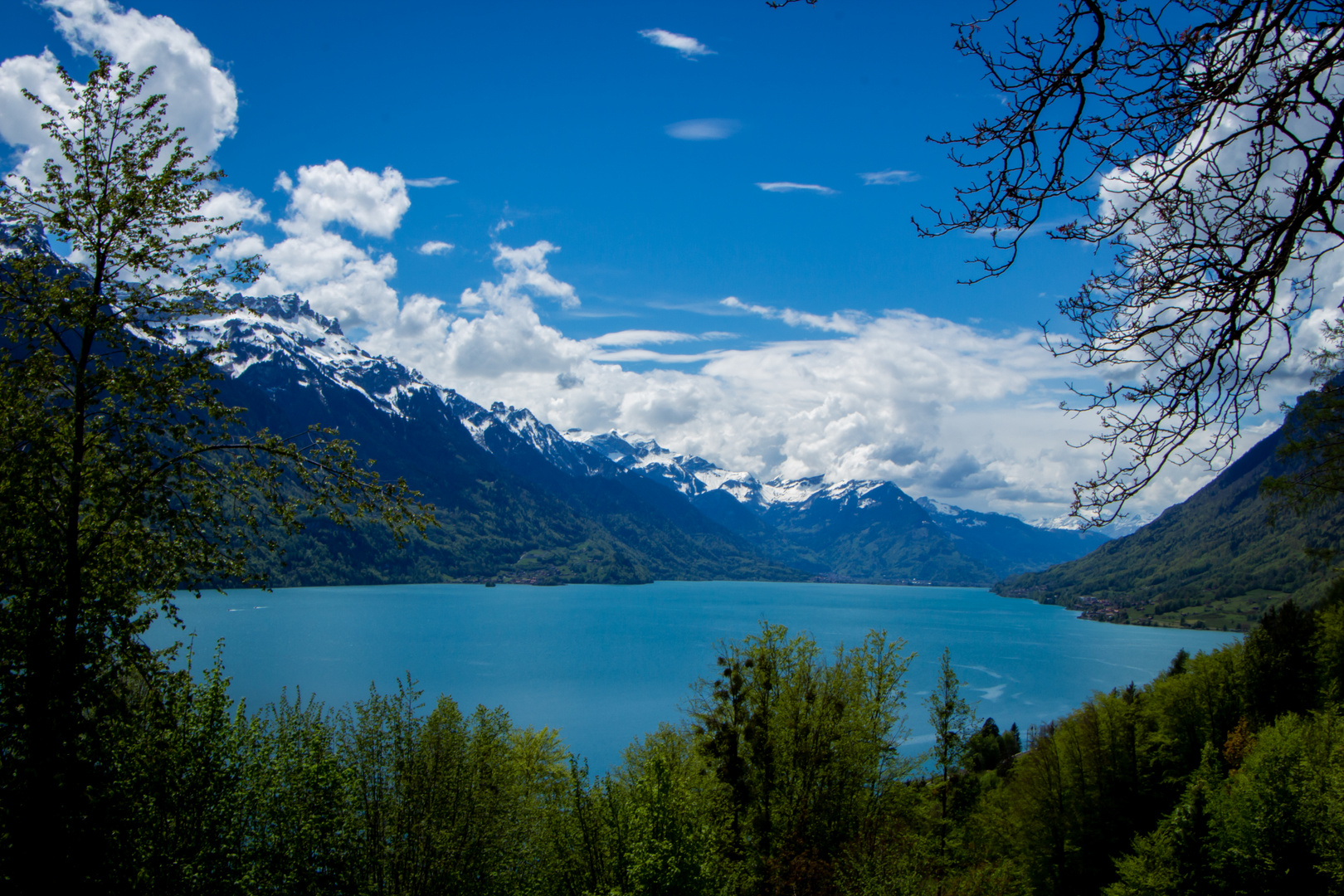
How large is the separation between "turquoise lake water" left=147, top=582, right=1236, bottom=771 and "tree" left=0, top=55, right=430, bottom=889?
158 ft

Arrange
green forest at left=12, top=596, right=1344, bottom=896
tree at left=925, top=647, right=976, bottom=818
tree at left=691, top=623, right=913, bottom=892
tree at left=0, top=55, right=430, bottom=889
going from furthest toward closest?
tree at left=925, top=647, right=976, bottom=818 → tree at left=691, top=623, right=913, bottom=892 → green forest at left=12, top=596, right=1344, bottom=896 → tree at left=0, top=55, right=430, bottom=889

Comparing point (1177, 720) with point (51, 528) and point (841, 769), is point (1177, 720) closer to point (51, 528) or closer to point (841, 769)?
point (841, 769)

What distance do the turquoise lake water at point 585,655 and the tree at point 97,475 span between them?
4827 centimetres

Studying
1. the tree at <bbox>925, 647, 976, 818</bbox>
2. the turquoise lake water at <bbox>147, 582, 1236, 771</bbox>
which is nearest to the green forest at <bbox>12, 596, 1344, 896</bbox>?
the tree at <bbox>925, 647, 976, 818</bbox>

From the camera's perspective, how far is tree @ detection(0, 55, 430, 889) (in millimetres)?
7363

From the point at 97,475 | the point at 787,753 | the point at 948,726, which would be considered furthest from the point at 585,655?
the point at 97,475

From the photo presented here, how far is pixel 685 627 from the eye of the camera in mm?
160000

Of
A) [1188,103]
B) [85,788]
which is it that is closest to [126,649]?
[85,788]

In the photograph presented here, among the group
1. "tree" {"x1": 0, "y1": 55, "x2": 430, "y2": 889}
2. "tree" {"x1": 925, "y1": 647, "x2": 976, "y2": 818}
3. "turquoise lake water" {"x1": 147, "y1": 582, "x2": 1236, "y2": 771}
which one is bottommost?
"turquoise lake water" {"x1": 147, "y1": 582, "x2": 1236, "y2": 771}

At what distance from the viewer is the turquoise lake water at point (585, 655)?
76.8 metres

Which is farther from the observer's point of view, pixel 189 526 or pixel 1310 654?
pixel 1310 654

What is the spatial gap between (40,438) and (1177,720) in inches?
1846

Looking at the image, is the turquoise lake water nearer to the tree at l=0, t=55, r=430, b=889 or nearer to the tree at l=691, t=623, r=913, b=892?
the tree at l=691, t=623, r=913, b=892

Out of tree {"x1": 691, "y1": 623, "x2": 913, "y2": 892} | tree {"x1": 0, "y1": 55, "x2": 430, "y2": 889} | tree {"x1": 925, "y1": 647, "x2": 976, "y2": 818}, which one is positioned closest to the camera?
tree {"x1": 0, "y1": 55, "x2": 430, "y2": 889}
